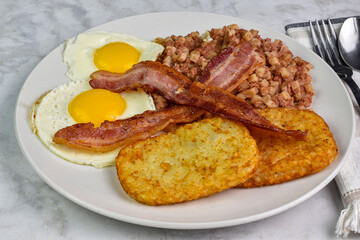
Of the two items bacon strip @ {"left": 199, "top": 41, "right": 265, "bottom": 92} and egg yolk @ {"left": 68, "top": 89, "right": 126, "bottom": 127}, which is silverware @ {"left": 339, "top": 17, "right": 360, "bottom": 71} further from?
egg yolk @ {"left": 68, "top": 89, "right": 126, "bottom": 127}

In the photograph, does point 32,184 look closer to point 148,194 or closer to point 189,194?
point 148,194

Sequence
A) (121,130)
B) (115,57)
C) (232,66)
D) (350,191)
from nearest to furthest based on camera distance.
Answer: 1. (350,191)
2. (121,130)
3. (232,66)
4. (115,57)

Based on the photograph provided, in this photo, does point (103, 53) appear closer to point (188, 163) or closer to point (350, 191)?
point (188, 163)

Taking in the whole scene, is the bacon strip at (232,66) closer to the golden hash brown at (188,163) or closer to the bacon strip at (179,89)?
the bacon strip at (179,89)

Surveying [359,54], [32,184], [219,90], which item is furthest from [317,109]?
[32,184]

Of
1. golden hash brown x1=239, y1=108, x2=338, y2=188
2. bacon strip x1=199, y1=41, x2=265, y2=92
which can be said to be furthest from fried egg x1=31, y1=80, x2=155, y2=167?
golden hash brown x1=239, y1=108, x2=338, y2=188

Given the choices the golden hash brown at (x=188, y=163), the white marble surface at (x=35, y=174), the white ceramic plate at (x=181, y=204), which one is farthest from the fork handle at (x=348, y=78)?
the golden hash brown at (x=188, y=163)

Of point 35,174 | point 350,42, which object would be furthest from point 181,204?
point 350,42

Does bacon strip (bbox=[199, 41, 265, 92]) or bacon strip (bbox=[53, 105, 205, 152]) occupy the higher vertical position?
bacon strip (bbox=[199, 41, 265, 92])
